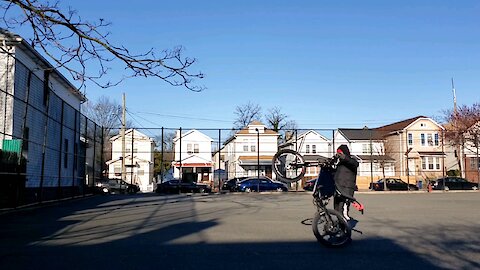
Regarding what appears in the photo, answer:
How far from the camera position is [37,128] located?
17.1m

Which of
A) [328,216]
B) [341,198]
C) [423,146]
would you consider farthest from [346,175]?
[423,146]

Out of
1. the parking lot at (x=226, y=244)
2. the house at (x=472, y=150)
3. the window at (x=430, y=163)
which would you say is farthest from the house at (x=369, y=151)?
the parking lot at (x=226, y=244)

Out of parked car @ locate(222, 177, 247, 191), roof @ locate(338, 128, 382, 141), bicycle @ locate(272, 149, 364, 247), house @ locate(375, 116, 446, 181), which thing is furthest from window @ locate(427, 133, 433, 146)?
bicycle @ locate(272, 149, 364, 247)

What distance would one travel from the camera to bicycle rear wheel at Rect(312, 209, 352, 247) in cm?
819

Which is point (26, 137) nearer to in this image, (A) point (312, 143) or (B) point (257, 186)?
(B) point (257, 186)

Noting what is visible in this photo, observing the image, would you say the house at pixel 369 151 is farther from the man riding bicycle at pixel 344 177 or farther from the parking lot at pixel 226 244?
the man riding bicycle at pixel 344 177

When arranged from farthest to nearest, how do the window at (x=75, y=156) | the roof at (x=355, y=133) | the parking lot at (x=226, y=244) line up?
the roof at (x=355, y=133)
the window at (x=75, y=156)
the parking lot at (x=226, y=244)

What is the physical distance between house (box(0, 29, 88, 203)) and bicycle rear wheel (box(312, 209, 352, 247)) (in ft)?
20.9

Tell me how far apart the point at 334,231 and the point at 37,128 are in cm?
1318

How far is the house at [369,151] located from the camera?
143ft

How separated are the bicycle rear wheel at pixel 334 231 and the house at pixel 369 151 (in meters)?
25.8

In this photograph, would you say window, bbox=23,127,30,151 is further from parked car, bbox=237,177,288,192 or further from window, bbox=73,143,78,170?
parked car, bbox=237,177,288,192

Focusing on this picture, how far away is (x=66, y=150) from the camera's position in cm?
2205

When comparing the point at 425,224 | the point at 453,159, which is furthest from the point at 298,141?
the point at 453,159
